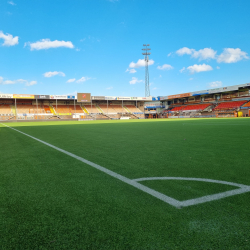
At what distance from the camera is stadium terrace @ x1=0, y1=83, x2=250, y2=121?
45.4 meters

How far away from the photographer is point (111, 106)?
200ft

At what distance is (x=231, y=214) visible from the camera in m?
1.72

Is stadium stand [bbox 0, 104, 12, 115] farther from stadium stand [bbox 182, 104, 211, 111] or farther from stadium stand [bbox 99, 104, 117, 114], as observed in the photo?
stadium stand [bbox 182, 104, 211, 111]

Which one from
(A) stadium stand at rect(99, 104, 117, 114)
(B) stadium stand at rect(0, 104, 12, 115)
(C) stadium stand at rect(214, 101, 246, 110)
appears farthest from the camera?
(A) stadium stand at rect(99, 104, 117, 114)

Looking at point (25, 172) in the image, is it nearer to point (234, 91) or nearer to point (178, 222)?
point (178, 222)

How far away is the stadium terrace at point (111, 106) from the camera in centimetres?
4541

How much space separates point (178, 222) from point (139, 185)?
88cm

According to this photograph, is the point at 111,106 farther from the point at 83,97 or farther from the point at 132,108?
the point at 83,97

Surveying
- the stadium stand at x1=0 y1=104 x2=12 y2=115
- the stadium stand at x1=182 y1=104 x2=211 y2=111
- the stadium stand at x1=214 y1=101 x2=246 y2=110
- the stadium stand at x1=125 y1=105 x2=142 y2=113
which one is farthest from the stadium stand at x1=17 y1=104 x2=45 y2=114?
the stadium stand at x1=214 y1=101 x2=246 y2=110

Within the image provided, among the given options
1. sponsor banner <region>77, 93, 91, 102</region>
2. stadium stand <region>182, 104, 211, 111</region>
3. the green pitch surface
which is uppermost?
sponsor banner <region>77, 93, 91, 102</region>

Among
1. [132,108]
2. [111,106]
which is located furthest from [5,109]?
[132,108]

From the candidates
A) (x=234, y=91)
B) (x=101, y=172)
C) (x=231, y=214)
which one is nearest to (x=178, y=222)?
(x=231, y=214)

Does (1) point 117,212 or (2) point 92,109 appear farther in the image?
(2) point 92,109

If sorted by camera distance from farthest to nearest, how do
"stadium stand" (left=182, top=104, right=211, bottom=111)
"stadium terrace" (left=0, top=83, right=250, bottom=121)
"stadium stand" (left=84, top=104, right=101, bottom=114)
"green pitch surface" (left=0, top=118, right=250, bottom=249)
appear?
1. "stadium stand" (left=84, top=104, right=101, bottom=114)
2. "stadium stand" (left=182, top=104, right=211, bottom=111)
3. "stadium terrace" (left=0, top=83, right=250, bottom=121)
4. "green pitch surface" (left=0, top=118, right=250, bottom=249)
